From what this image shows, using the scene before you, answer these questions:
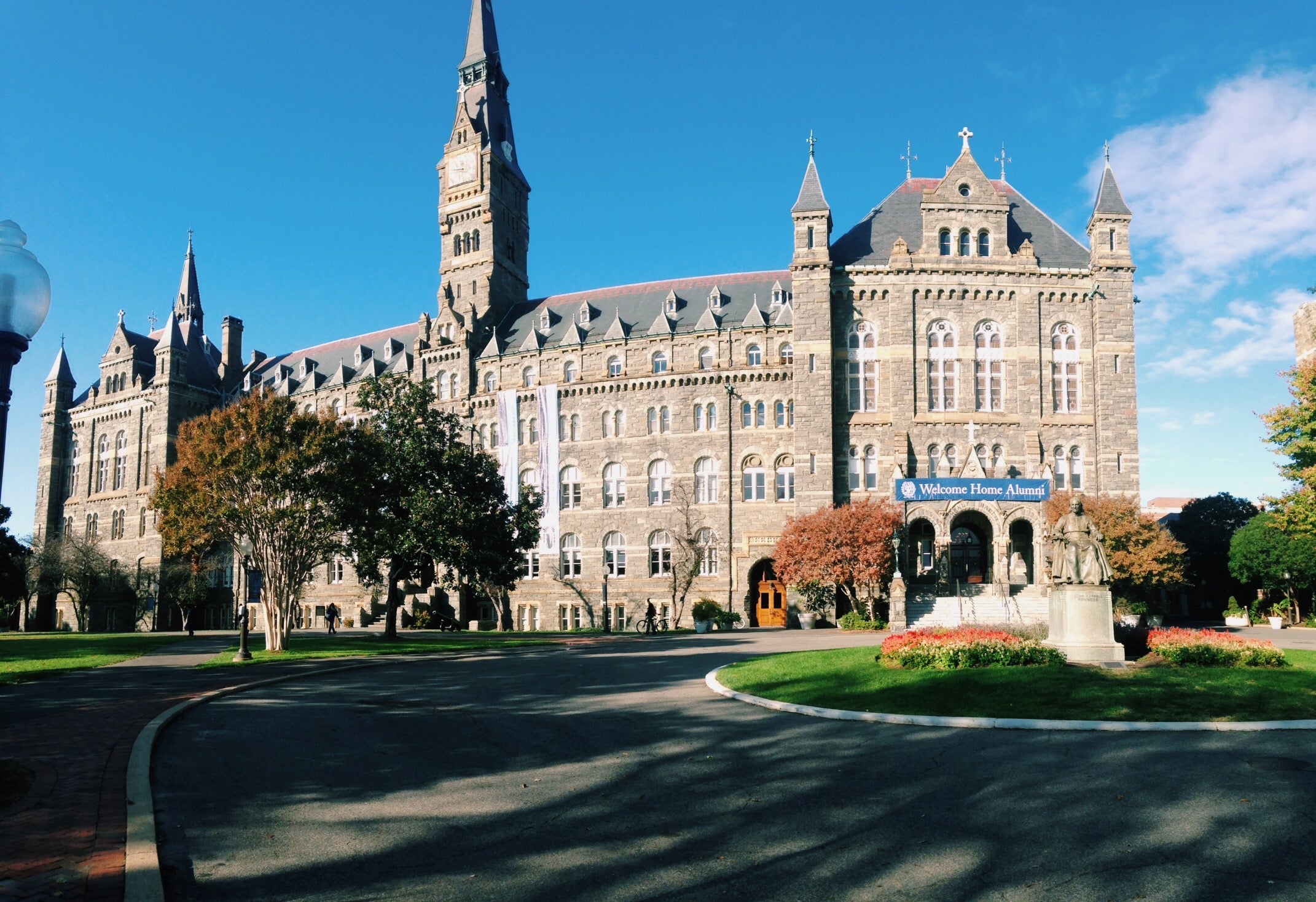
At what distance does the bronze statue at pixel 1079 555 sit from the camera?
18.9 meters

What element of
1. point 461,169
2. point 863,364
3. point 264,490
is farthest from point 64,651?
point 461,169

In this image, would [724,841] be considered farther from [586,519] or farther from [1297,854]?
[586,519]

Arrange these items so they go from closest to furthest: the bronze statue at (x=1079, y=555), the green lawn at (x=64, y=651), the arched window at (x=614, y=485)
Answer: the bronze statue at (x=1079, y=555), the green lawn at (x=64, y=651), the arched window at (x=614, y=485)

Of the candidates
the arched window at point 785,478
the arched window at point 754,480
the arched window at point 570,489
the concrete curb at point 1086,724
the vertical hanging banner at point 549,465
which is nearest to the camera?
the concrete curb at point 1086,724

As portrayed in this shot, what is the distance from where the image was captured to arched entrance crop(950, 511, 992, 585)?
1906 inches

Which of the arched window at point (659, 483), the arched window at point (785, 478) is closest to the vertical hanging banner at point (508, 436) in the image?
the arched window at point (659, 483)

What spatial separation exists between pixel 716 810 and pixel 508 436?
5183cm

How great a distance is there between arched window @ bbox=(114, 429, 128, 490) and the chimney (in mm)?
8970

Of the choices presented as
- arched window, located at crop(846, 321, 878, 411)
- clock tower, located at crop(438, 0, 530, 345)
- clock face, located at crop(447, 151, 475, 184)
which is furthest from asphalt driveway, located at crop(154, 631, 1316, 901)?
clock face, located at crop(447, 151, 475, 184)

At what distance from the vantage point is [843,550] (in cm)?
4253

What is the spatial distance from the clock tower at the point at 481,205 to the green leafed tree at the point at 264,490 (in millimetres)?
33044

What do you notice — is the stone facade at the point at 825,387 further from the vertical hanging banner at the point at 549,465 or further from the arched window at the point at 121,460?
the arched window at the point at 121,460

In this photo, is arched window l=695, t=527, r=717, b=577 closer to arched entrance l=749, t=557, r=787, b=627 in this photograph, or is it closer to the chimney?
arched entrance l=749, t=557, r=787, b=627

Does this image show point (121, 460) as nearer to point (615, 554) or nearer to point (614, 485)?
point (614, 485)
